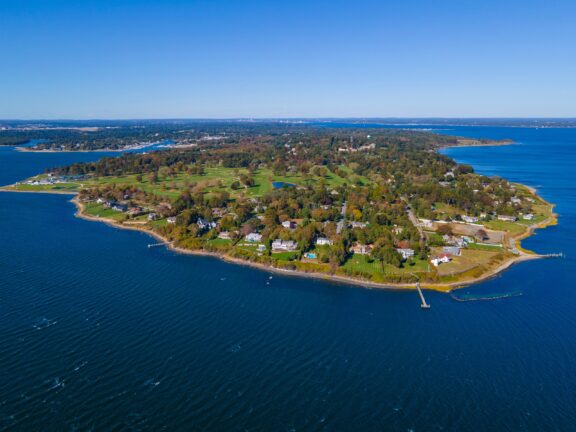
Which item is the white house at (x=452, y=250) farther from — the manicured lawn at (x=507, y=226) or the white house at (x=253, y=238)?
the white house at (x=253, y=238)

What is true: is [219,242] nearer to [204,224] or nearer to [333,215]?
[204,224]

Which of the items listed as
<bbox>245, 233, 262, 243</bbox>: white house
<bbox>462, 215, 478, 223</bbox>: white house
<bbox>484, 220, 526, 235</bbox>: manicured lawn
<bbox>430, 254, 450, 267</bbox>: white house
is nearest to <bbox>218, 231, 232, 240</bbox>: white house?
<bbox>245, 233, 262, 243</bbox>: white house

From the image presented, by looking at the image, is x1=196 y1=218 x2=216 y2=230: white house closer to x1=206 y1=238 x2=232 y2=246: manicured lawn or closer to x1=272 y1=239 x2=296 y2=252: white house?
x1=206 y1=238 x2=232 y2=246: manicured lawn

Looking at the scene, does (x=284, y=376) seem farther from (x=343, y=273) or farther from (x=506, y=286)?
(x=506, y=286)

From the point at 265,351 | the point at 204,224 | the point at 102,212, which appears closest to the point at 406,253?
the point at 265,351

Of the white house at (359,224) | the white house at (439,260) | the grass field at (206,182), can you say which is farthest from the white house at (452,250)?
the grass field at (206,182)

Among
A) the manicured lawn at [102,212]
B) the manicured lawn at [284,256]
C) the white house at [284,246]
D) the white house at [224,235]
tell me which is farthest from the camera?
the manicured lawn at [102,212]
